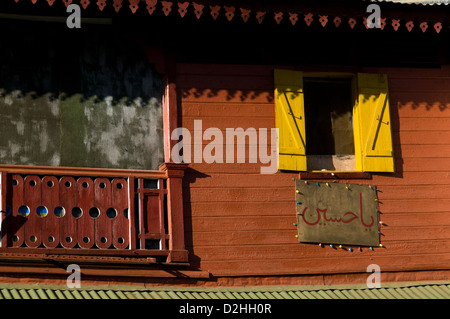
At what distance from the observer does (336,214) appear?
12.9 metres

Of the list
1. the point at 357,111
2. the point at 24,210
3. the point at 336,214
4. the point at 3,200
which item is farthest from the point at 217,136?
the point at 3,200

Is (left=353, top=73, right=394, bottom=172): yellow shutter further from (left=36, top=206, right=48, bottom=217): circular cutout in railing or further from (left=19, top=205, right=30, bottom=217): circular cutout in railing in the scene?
(left=19, top=205, right=30, bottom=217): circular cutout in railing

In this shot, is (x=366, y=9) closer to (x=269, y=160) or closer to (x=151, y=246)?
(x=269, y=160)

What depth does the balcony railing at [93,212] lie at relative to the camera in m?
11.7

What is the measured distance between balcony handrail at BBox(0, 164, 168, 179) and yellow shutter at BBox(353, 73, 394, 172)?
9.25 feet

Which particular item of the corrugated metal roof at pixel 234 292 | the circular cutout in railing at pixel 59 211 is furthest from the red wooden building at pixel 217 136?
the corrugated metal roof at pixel 234 292

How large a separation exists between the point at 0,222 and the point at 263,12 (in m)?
4.30

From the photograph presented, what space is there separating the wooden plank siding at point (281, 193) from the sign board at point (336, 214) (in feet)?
0.40

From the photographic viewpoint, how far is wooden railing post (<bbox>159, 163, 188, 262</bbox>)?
484 inches

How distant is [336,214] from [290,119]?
1.44 metres

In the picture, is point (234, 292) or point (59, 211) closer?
point (59, 211)
